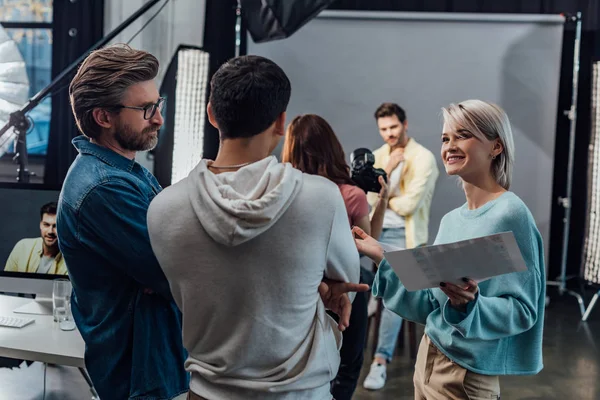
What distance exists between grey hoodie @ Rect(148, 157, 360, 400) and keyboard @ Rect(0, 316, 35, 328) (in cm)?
111

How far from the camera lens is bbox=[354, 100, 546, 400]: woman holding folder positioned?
140 cm

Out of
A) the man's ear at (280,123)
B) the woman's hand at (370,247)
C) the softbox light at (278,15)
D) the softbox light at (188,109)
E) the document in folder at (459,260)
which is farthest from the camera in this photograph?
the softbox light at (188,109)

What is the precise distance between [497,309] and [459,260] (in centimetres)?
25

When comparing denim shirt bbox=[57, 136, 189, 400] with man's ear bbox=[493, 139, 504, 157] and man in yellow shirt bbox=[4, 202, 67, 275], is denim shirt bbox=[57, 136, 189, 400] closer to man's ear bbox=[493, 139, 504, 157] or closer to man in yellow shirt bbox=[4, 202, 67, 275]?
man's ear bbox=[493, 139, 504, 157]

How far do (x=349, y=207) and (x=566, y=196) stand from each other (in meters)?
3.48

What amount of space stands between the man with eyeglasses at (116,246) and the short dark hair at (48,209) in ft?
3.04

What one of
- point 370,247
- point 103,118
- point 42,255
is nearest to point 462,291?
point 370,247

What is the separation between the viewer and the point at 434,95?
198 inches

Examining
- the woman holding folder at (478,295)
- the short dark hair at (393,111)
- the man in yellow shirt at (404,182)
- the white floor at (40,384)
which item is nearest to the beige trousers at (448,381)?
the woman holding folder at (478,295)

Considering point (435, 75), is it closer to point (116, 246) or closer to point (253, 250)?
point (116, 246)

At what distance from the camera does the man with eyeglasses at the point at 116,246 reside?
4.04 ft

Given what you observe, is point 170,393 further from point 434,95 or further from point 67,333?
point 434,95

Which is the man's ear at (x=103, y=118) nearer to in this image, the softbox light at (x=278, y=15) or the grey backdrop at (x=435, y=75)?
the softbox light at (x=278, y=15)

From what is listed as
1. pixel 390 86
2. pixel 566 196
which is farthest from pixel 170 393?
pixel 566 196
